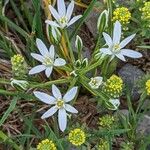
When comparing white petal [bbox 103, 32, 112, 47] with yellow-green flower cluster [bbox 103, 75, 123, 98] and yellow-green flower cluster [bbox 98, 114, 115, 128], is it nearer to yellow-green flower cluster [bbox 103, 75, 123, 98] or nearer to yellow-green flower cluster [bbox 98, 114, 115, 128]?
yellow-green flower cluster [bbox 103, 75, 123, 98]

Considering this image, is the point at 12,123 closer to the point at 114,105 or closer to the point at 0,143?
the point at 0,143

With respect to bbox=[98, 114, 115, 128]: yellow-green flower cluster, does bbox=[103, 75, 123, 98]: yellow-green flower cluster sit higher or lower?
higher

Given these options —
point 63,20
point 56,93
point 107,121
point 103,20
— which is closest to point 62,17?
point 63,20

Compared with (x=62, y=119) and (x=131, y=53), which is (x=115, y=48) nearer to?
(x=131, y=53)

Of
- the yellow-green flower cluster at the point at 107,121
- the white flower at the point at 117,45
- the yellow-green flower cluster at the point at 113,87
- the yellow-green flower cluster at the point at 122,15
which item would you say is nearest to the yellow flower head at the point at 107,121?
the yellow-green flower cluster at the point at 107,121

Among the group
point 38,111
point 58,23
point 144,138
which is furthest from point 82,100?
point 58,23

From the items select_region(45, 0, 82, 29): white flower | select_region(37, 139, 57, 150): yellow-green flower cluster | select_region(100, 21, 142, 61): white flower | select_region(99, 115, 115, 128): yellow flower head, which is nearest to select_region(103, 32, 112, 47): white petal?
select_region(100, 21, 142, 61): white flower
